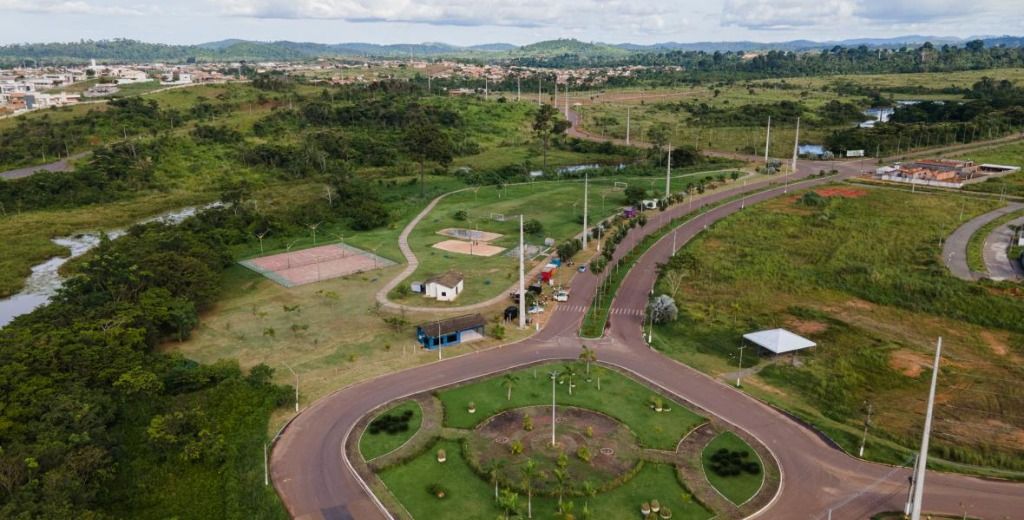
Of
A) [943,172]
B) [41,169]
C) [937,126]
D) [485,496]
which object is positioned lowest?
[485,496]

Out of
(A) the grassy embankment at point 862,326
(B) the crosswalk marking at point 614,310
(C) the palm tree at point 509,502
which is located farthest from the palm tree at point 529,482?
(B) the crosswalk marking at point 614,310

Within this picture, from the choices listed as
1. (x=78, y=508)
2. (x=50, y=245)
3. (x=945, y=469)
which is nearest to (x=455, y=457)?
(x=78, y=508)

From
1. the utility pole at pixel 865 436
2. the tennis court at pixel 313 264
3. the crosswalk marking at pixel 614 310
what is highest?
the tennis court at pixel 313 264

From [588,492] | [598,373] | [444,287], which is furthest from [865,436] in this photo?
[444,287]

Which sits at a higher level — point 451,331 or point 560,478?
point 451,331

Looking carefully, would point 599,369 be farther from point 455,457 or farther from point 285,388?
point 285,388

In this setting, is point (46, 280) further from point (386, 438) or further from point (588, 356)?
point (588, 356)

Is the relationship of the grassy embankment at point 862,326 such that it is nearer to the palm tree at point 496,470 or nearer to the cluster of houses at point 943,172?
the palm tree at point 496,470
